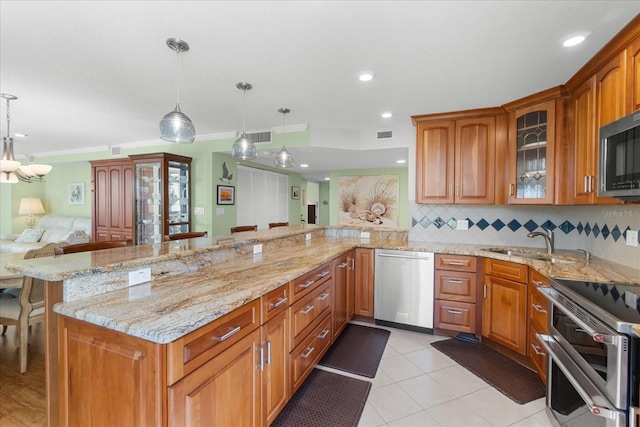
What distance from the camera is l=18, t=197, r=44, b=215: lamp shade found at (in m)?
6.38

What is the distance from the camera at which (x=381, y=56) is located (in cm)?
204

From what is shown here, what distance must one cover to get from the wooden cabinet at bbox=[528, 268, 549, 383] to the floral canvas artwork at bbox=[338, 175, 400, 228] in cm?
437

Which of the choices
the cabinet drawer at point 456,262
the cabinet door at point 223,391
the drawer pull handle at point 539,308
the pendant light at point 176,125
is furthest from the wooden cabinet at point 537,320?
the pendant light at point 176,125

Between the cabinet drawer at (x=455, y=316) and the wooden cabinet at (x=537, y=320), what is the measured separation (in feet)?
1.90

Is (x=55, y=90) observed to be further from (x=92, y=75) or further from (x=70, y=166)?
(x=70, y=166)

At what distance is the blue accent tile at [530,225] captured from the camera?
3.09m

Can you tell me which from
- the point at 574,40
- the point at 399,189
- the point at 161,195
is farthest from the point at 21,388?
the point at 399,189

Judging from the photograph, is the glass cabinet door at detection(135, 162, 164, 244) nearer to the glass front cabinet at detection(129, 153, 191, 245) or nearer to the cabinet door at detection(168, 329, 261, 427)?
the glass front cabinet at detection(129, 153, 191, 245)

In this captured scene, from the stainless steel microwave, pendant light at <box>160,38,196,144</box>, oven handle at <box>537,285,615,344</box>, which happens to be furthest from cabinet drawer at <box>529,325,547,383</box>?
pendant light at <box>160,38,196,144</box>

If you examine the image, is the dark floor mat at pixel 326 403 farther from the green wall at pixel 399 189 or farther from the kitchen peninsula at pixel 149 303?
the green wall at pixel 399 189

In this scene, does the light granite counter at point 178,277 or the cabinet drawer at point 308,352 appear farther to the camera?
the cabinet drawer at point 308,352

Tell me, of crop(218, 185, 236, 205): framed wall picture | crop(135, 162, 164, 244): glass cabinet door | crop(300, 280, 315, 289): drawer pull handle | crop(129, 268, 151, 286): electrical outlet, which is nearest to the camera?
crop(129, 268, 151, 286): electrical outlet

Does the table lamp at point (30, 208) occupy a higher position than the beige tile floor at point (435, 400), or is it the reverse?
the table lamp at point (30, 208)

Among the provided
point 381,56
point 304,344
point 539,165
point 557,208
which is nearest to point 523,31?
point 381,56
